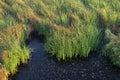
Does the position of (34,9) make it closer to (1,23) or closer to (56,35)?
(1,23)

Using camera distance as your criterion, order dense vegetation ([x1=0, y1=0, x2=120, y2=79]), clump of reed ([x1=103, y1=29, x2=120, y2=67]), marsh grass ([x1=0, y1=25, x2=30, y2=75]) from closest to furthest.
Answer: marsh grass ([x1=0, y1=25, x2=30, y2=75]), clump of reed ([x1=103, y1=29, x2=120, y2=67]), dense vegetation ([x1=0, y1=0, x2=120, y2=79])

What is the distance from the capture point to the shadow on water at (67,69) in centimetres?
1352

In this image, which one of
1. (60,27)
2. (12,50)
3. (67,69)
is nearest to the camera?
(12,50)

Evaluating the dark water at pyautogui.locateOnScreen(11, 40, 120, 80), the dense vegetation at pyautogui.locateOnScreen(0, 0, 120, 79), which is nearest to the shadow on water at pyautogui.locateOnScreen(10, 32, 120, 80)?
the dark water at pyautogui.locateOnScreen(11, 40, 120, 80)

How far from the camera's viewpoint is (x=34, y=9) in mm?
18953

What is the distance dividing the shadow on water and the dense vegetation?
0.32m

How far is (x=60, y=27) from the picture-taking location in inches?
621

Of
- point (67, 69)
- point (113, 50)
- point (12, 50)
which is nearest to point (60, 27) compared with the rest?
point (67, 69)

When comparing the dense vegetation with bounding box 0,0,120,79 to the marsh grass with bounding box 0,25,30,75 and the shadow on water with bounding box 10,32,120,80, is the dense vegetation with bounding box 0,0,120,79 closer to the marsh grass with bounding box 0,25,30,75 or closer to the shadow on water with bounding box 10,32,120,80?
the marsh grass with bounding box 0,25,30,75

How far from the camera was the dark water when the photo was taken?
1352 cm

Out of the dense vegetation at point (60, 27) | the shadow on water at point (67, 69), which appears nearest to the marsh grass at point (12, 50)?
the dense vegetation at point (60, 27)

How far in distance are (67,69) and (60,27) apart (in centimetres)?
256

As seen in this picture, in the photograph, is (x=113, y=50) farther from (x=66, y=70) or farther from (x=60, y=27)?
(x=60, y=27)

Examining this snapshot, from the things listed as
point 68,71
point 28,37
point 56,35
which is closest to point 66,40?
point 56,35
